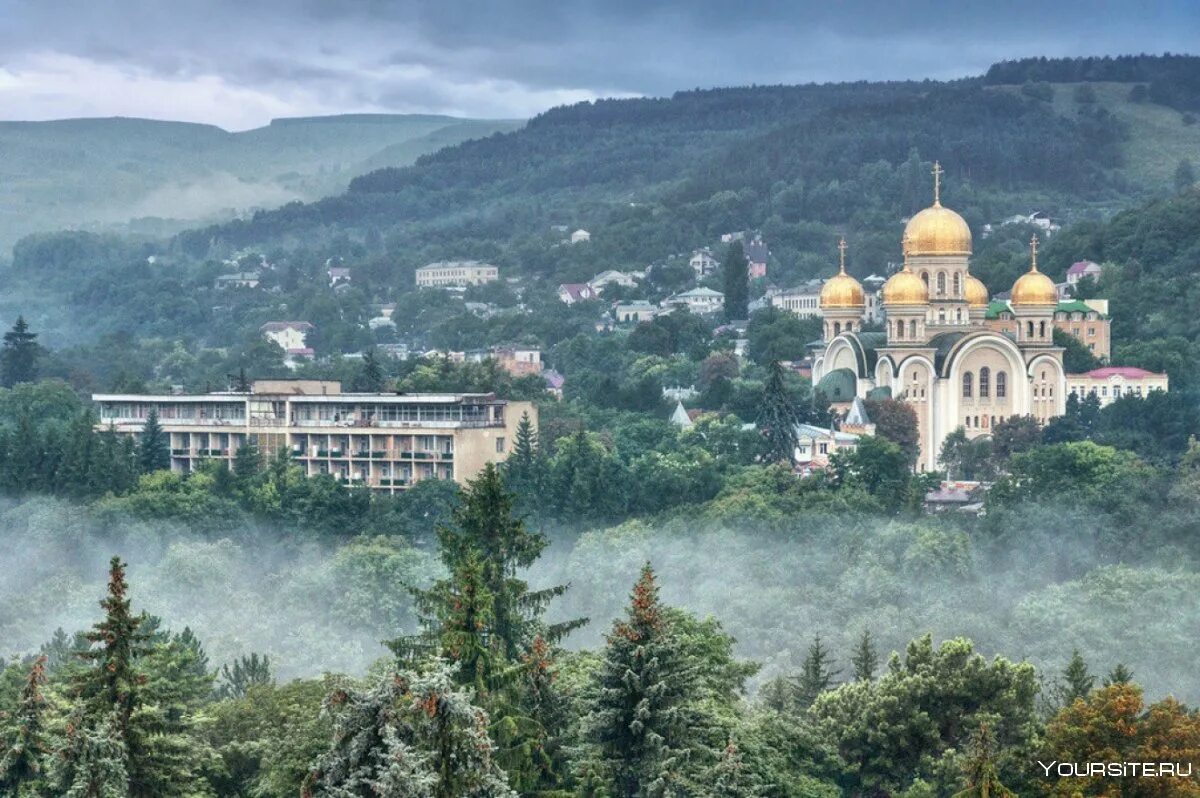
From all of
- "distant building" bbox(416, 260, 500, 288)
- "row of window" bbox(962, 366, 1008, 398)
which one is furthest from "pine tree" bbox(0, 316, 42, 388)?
"distant building" bbox(416, 260, 500, 288)

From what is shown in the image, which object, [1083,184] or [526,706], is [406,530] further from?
[1083,184]

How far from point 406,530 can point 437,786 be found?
133 feet

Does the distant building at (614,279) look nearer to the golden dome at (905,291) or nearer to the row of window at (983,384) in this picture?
the golden dome at (905,291)

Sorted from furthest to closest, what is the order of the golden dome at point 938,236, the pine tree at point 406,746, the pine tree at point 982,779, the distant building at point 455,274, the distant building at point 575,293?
1. the distant building at point 455,274
2. the distant building at point 575,293
3. the golden dome at point 938,236
4. the pine tree at point 982,779
5. the pine tree at point 406,746

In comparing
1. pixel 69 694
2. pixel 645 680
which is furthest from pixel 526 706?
pixel 69 694

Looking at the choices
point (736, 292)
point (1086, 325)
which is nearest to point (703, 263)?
point (736, 292)

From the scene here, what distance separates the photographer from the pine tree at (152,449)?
240 feet

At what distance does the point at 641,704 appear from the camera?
30.8m

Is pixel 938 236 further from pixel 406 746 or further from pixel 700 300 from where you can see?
pixel 406 746

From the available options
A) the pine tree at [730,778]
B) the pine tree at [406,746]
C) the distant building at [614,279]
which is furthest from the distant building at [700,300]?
the pine tree at [406,746]

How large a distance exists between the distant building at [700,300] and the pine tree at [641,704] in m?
105

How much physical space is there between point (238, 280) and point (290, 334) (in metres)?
38.4

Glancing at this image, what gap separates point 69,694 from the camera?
97.3ft

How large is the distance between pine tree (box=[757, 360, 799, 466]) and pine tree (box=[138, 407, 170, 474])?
53.7 feet
